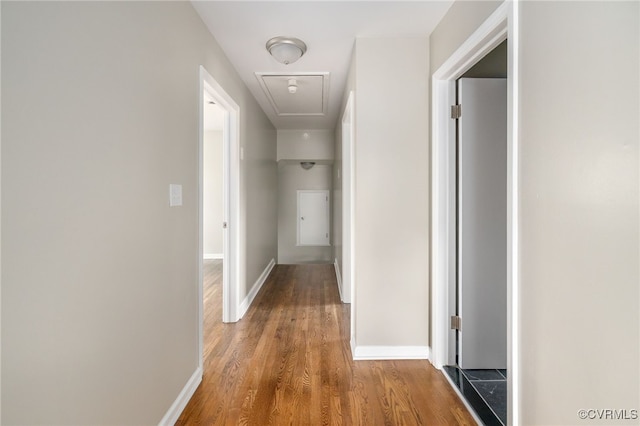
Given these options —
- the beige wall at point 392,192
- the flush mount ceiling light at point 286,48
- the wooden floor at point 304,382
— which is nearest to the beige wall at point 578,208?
the wooden floor at point 304,382

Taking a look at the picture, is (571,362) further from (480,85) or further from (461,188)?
(480,85)

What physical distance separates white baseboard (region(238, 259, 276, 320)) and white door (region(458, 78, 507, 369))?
2104 millimetres

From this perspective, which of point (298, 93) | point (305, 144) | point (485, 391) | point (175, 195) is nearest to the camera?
point (175, 195)

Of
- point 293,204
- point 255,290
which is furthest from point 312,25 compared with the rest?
point 293,204

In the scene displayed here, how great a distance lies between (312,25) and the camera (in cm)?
224

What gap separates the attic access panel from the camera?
3.23 metres

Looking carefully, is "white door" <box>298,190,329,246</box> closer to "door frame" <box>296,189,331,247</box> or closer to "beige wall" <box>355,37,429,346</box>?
"door frame" <box>296,189,331,247</box>

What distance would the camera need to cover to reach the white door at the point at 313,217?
22.9ft

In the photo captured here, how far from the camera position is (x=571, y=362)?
1079mm

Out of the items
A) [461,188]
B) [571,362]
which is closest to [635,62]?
[571,362]

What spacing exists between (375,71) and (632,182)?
1869mm

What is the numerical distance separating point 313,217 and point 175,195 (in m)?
5.25

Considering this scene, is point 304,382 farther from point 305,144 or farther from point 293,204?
point 293,204

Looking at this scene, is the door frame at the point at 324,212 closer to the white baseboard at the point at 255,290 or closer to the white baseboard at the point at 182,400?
the white baseboard at the point at 255,290
